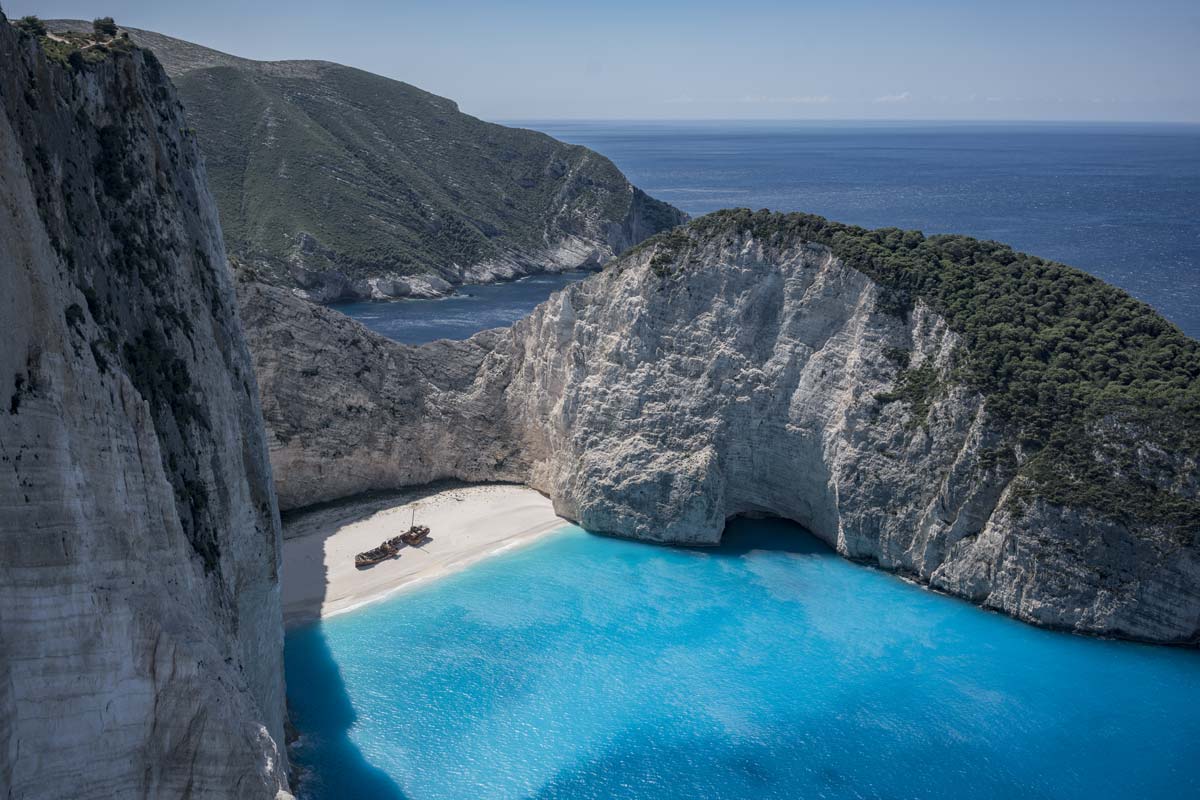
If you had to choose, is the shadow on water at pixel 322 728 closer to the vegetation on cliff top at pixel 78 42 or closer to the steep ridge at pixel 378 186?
the vegetation on cliff top at pixel 78 42

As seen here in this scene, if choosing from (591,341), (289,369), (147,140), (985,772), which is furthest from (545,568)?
(147,140)

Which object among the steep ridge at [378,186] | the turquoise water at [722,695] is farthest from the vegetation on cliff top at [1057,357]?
the steep ridge at [378,186]

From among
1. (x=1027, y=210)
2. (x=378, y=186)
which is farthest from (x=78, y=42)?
(x=1027, y=210)

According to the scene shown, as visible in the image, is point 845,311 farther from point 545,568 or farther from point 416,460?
point 416,460

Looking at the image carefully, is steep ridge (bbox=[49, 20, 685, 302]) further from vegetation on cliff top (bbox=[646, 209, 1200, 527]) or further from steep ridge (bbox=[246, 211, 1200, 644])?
vegetation on cliff top (bbox=[646, 209, 1200, 527])

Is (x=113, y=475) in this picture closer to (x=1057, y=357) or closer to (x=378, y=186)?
(x=1057, y=357)

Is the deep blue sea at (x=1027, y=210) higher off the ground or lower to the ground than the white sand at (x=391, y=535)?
higher
